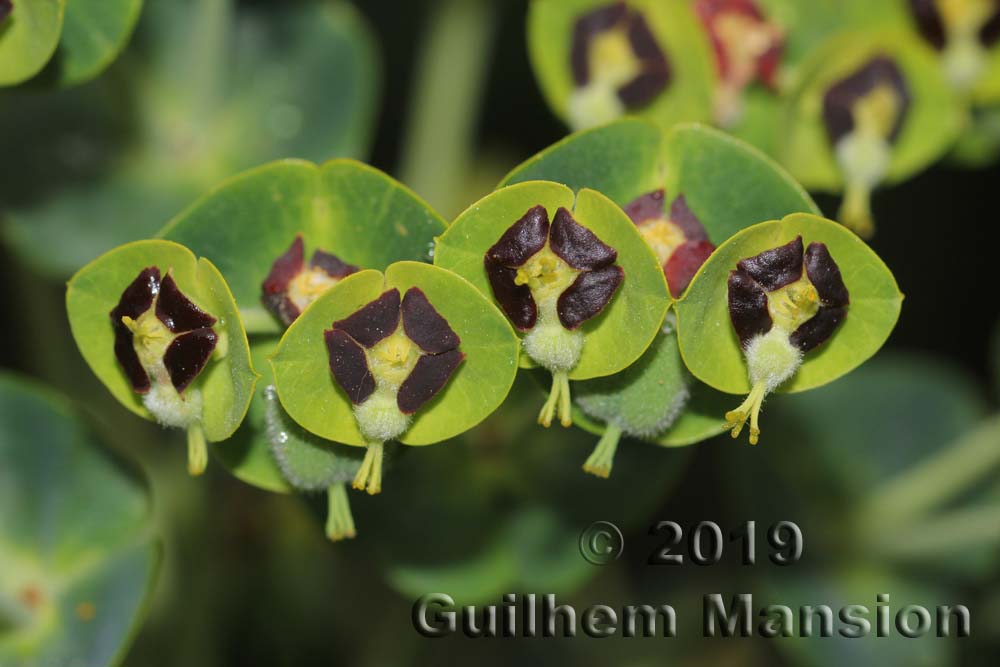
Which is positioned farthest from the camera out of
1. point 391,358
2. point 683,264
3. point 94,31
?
point 94,31

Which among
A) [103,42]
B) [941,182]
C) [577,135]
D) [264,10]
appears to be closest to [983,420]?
[941,182]

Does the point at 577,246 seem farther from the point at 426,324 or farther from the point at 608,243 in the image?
the point at 426,324

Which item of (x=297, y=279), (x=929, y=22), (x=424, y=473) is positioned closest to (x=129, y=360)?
(x=297, y=279)

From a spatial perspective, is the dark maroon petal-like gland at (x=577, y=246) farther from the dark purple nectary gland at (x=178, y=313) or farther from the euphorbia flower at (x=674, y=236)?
the dark purple nectary gland at (x=178, y=313)

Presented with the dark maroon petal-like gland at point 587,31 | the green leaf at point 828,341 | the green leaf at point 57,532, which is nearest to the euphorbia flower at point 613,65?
the dark maroon petal-like gland at point 587,31

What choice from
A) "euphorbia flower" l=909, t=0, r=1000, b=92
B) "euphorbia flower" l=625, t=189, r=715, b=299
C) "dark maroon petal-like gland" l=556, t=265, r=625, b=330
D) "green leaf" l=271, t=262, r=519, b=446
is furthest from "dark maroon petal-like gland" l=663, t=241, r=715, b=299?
"euphorbia flower" l=909, t=0, r=1000, b=92

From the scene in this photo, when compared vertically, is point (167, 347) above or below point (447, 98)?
below

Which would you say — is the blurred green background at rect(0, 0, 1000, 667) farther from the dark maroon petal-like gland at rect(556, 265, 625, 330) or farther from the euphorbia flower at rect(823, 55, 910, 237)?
the dark maroon petal-like gland at rect(556, 265, 625, 330)
